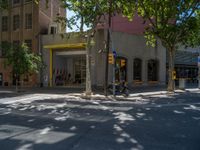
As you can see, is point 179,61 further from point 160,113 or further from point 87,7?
point 160,113

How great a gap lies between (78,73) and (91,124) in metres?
26.7

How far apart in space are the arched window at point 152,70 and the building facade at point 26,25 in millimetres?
12042

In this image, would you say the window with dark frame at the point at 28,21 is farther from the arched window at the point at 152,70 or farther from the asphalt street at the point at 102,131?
the asphalt street at the point at 102,131

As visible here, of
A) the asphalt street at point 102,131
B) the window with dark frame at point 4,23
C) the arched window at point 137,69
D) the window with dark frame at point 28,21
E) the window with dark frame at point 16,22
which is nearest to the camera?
the asphalt street at point 102,131

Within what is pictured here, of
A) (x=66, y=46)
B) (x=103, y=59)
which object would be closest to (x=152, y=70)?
(x=103, y=59)

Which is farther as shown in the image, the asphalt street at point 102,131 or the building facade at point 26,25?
the building facade at point 26,25

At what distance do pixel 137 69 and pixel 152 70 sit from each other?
2996mm

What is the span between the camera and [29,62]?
26984mm

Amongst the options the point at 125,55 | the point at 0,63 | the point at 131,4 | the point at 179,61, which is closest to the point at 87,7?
the point at 131,4

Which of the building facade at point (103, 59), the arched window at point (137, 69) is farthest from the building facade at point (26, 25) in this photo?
the arched window at point (137, 69)

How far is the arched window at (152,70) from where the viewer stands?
3584 centimetres

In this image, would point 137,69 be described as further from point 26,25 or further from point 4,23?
point 4,23

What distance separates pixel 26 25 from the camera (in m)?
36.2

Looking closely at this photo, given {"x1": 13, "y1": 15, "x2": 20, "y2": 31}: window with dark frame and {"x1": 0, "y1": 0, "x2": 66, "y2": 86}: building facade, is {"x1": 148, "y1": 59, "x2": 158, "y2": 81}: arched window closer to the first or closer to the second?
{"x1": 0, "y1": 0, "x2": 66, "y2": 86}: building facade
